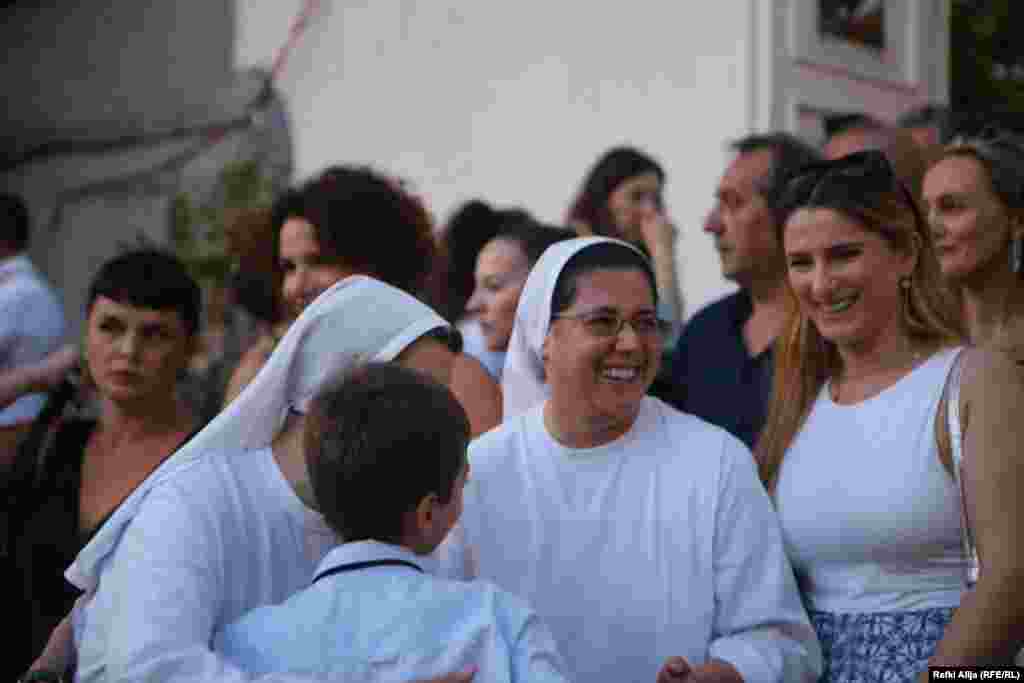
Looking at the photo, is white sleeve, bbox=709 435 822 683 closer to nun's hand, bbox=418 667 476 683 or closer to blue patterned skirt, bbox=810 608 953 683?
blue patterned skirt, bbox=810 608 953 683

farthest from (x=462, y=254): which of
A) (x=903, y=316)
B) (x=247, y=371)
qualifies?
(x=903, y=316)

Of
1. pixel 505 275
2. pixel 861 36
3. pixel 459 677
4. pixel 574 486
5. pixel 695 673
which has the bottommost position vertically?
pixel 695 673

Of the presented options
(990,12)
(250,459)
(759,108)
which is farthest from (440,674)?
(990,12)

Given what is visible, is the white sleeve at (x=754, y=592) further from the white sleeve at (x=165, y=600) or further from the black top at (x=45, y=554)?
the black top at (x=45, y=554)

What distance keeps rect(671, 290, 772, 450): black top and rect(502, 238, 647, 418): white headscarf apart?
82 centimetres

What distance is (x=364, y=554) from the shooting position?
245cm

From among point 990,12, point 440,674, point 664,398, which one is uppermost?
point 990,12

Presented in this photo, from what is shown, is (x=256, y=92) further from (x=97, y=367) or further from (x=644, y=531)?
(x=644, y=531)

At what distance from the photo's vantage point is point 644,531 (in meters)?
3.02

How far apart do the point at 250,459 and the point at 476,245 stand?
94.6 inches

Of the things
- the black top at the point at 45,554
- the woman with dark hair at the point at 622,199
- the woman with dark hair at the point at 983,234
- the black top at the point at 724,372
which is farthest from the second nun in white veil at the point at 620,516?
the woman with dark hair at the point at 622,199

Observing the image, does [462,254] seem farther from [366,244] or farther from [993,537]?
[993,537]

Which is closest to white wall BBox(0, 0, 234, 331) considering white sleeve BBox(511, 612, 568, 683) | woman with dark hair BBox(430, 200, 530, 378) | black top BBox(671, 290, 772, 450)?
woman with dark hair BBox(430, 200, 530, 378)

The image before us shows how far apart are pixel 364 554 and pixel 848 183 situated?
1478 mm
